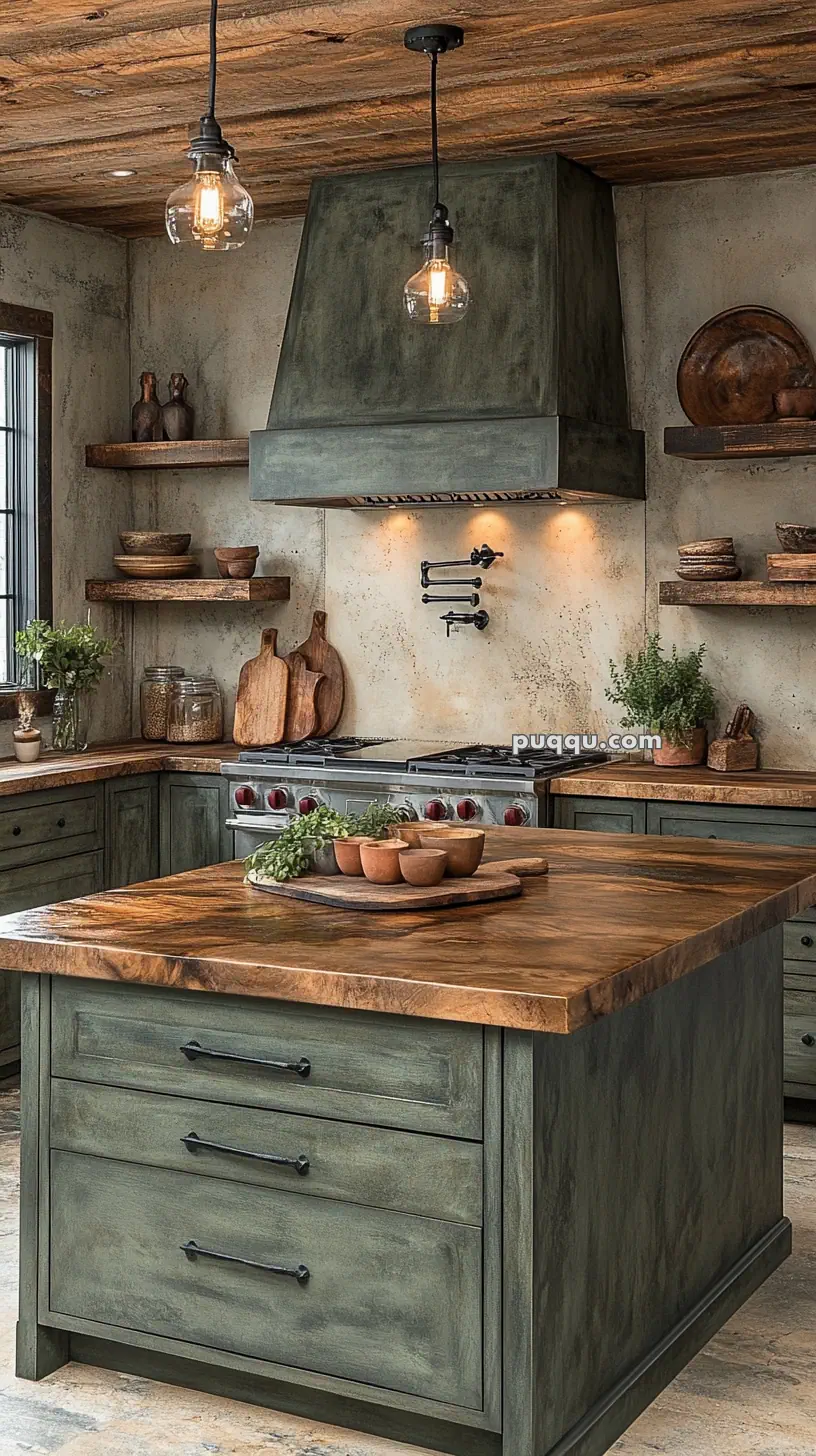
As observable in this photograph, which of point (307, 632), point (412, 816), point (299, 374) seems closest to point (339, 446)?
point (299, 374)

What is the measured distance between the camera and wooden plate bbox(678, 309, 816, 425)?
541cm

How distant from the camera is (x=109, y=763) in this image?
5641 millimetres

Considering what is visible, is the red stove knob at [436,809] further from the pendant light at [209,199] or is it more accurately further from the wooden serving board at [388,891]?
the pendant light at [209,199]

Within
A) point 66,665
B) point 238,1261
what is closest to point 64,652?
point 66,665

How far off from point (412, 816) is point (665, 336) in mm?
2666

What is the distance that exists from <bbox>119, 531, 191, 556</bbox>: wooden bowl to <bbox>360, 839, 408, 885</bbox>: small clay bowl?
3414 millimetres

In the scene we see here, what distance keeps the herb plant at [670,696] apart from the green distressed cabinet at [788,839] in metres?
0.46

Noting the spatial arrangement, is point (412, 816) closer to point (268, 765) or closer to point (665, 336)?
point (268, 765)

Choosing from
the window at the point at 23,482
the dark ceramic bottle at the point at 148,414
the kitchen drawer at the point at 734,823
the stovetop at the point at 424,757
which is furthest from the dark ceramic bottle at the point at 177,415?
the kitchen drawer at the point at 734,823

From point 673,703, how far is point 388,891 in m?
2.52

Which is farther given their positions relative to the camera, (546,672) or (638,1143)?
(546,672)

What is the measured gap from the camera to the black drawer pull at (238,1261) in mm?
2762

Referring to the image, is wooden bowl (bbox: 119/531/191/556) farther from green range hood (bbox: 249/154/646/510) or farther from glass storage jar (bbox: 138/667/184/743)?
green range hood (bbox: 249/154/646/510)

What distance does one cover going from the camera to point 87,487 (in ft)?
21.2
